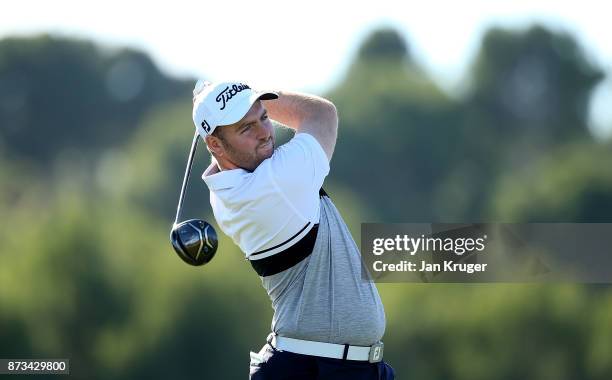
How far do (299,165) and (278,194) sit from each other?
135 millimetres

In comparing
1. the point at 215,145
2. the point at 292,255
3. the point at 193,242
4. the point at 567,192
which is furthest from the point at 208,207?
the point at 292,255

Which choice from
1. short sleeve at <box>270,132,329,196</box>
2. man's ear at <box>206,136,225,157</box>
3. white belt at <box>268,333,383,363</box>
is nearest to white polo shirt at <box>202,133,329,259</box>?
short sleeve at <box>270,132,329,196</box>

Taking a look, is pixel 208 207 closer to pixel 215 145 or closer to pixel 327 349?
pixel 215 145

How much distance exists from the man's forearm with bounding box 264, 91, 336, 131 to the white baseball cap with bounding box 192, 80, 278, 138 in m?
0.14

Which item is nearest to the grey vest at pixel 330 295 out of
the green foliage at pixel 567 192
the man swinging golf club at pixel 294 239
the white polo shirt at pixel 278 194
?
the man swinging golf club at pixel 294 239

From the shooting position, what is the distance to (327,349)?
514cm

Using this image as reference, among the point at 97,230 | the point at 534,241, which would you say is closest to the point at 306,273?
the point at 534,241

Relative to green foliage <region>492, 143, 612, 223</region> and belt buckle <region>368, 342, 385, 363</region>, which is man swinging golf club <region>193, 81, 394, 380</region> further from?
green foliage <region>492, 143, 612, 223</region>

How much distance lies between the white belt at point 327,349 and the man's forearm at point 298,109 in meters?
0.85

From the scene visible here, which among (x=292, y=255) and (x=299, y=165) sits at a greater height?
(x=299, y=165)

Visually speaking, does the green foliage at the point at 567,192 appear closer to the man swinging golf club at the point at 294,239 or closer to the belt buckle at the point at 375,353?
the belt buckle at the point at 375,353

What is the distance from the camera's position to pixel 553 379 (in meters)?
26.1

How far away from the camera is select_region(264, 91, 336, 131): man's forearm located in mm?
5324

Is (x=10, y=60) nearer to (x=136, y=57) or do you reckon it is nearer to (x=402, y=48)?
(x=136, y=57)
